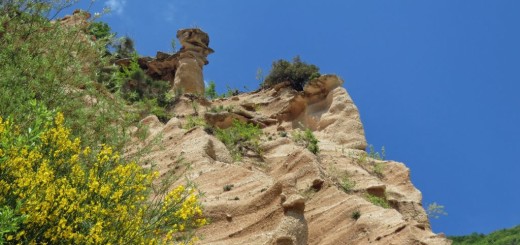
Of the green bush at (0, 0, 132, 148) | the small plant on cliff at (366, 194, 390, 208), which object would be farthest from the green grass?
the green bush at (0, 0, 132, 148)

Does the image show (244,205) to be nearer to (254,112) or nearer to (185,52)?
(254,112)

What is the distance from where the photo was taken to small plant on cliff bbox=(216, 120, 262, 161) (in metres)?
26.6

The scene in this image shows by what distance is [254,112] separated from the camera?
3438cm

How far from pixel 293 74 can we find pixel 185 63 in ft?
23.0

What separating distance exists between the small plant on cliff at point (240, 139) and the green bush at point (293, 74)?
40.0 feet

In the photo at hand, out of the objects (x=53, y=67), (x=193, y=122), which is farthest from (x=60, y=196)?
(x=193, y=122)

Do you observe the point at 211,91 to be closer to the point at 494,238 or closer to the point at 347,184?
the point at 347,184

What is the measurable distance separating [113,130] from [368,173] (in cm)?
1302

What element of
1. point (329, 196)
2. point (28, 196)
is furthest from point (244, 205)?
point (28, 196)

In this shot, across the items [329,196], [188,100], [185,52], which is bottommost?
[329,196]

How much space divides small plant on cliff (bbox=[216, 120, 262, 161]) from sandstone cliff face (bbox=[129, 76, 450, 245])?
0.45 meters

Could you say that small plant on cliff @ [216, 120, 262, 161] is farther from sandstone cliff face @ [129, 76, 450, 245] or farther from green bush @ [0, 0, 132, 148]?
green bush @ [0, 0, 132, 148]

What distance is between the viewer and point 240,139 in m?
27.8

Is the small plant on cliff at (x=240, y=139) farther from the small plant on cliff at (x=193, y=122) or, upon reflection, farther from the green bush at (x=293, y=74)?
the green bush at (x=293, y=74)
